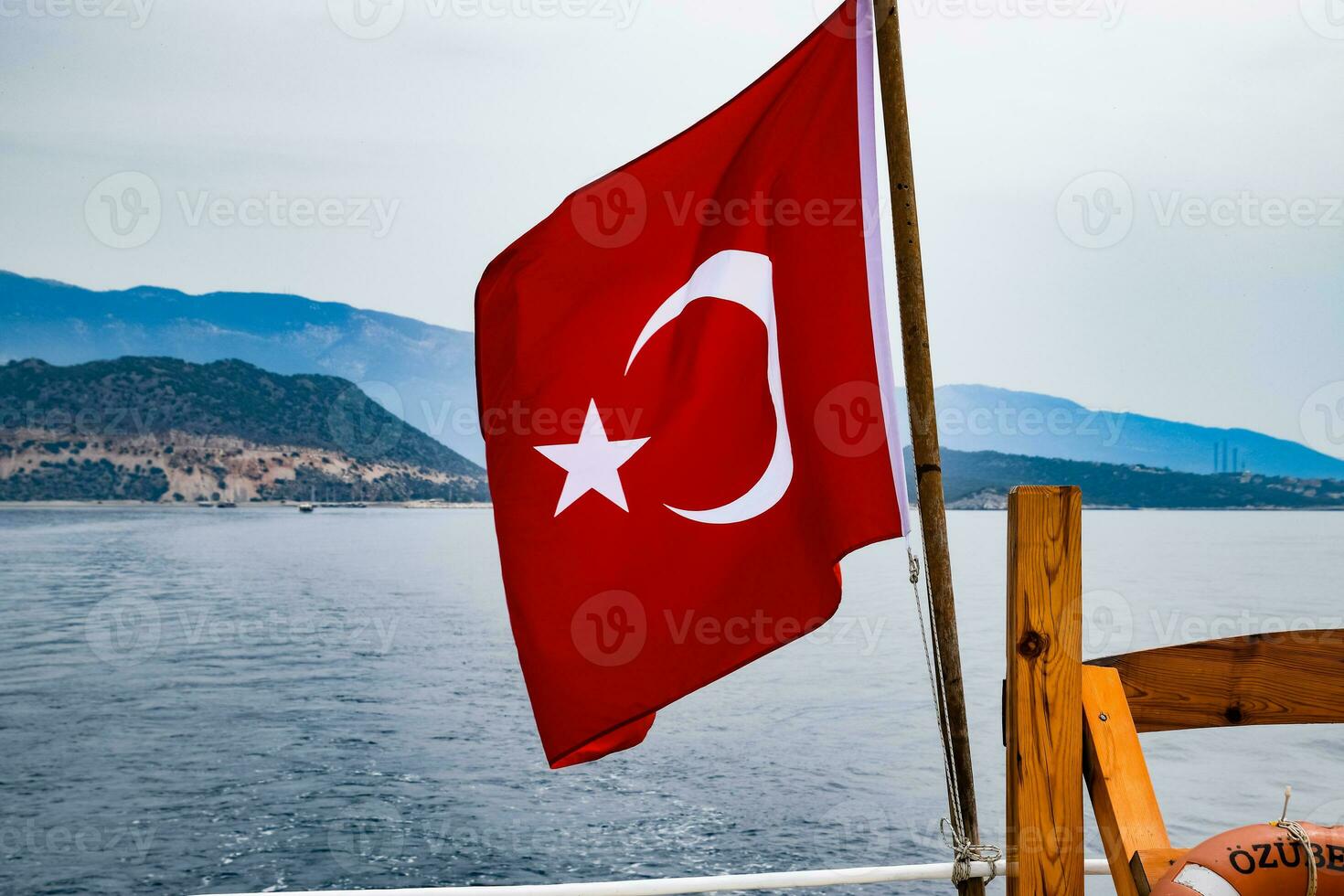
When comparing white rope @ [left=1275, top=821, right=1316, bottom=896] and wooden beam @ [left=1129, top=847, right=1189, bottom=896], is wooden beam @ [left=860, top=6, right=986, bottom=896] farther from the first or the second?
white rope @ [left=1275, top=821, right=1316, bottom=896]

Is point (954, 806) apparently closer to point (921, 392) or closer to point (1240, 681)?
point (1240, 681)

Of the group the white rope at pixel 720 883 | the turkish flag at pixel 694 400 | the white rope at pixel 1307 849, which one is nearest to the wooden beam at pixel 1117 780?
the white rope at pixel 1307 849

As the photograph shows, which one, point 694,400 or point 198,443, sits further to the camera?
point 198,443

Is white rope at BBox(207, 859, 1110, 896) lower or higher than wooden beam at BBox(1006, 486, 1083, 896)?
lower

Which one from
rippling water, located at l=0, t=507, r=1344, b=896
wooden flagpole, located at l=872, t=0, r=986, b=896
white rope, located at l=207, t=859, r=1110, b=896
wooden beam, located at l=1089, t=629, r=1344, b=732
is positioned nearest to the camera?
wooden beam, located at l=1089, t=629, r=1344, b=732

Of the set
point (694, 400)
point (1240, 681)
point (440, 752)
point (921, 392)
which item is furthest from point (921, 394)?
point (440, 752)

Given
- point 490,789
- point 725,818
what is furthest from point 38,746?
point 725,818

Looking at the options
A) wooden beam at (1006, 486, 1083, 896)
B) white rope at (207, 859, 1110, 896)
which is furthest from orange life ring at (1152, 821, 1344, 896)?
white rope at (207, 859, 1110, 896)
